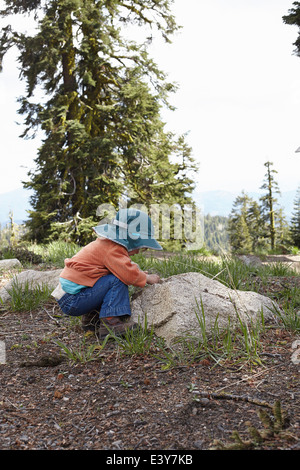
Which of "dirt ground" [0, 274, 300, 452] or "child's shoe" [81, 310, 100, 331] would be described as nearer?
"dirt ground" [0, 274, 300, 452]

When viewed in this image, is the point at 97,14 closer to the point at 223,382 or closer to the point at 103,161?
the point at 103,161

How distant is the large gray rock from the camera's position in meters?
2.93

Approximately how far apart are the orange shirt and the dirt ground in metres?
0.56

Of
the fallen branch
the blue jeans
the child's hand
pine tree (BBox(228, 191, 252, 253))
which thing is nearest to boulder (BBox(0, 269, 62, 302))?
the blue jeans

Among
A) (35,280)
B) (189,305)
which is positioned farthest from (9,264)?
(189,305)

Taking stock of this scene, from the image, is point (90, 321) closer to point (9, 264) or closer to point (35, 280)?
point (35, 280)

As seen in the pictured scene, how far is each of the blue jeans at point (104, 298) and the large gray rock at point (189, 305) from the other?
19 centimetres

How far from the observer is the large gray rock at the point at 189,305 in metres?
2.93

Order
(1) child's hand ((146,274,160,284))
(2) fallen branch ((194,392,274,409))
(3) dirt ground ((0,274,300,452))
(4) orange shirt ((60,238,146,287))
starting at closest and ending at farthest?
1. (3) dirt ground ((0,274,300,452))
2. (2) fallen branch ((194,392,274,409))
3. (4) orange shirt ((60,238,146,287))
4. (1) child's hand ((146,274,160,284))

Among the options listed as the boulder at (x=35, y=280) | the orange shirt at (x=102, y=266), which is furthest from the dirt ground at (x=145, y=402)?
the boulder at (x=35, y=280)

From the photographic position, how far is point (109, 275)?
3104mm

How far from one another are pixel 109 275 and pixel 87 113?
1073 centimetres

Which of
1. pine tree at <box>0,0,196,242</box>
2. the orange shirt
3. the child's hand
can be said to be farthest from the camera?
pine tree at <box>0,0,196,242</box>

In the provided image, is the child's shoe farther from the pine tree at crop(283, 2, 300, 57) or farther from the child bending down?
the pine tree at crop(283, 2, 300, 57)
